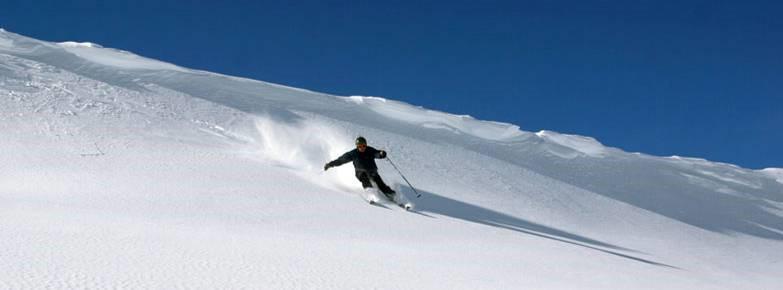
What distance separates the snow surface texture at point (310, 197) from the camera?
4457 mm

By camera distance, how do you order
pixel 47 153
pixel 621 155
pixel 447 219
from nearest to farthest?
pixel 447 219 → pixel 47 153 → pixel 621 155

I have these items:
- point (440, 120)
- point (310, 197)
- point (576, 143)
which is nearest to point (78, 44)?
point (440, 120)

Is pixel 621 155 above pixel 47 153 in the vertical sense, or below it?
above

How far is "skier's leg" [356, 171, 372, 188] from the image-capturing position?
11.1m

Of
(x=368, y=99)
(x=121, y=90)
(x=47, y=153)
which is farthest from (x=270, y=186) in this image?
(x=368, y=99)

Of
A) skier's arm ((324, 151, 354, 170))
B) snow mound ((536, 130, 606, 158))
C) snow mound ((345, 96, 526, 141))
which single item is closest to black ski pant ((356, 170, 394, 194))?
skier's arm ((324, 151, 354, 170))

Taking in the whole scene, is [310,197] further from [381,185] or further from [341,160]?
[341,160]

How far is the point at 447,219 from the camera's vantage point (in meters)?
9.07

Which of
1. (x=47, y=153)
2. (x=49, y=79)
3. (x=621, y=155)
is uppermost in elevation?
(x=621, y=155)

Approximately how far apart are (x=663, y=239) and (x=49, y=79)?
1306 cm

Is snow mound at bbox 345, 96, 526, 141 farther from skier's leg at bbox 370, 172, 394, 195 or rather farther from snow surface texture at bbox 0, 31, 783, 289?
skier's leg at bbox 370, 172, 394, 195

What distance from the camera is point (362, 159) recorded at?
11688 millimetres

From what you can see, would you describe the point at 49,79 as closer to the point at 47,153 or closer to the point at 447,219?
the point at 47,153

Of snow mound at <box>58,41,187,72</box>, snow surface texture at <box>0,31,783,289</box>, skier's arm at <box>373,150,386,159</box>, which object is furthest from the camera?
snow mound at <box>58,41,187,72</box>
